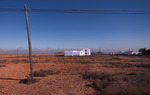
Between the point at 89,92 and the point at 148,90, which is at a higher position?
the point at 148,90

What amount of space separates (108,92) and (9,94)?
548 centimetres

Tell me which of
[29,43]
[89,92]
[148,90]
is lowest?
[89,92]

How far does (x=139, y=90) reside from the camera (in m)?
4.91

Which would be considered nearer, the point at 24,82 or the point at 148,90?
the point at 148,90

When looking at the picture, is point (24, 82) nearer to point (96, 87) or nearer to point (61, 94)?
point (61, 94)

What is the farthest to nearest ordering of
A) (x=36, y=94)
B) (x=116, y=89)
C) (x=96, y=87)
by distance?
(x=96, y=87), (x=36, y=94), (x=116, y=89)

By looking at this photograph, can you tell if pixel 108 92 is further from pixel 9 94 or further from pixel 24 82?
pixel 24 82

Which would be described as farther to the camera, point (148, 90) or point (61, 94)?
point (61, 94)

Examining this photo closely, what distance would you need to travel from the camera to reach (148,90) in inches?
186

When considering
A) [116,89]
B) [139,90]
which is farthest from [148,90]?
[116,89]

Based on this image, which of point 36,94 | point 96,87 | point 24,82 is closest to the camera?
point 36,94

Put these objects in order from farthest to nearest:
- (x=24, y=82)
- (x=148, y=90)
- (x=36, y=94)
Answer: (x=24, y=82) < (x=36, y=94) < (x=148, y=90)

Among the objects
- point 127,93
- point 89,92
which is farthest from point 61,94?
point 127,93

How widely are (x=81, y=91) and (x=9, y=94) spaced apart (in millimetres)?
4117
